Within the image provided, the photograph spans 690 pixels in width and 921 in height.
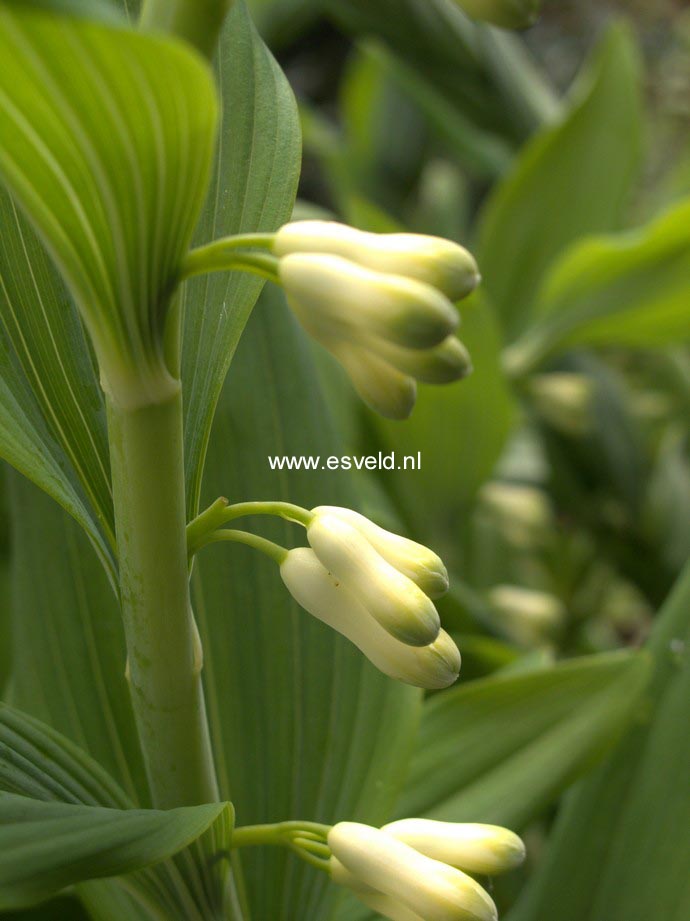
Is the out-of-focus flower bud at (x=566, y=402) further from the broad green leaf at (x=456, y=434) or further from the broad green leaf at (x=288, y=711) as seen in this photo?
the broad green leaf at (x=288, y=711)

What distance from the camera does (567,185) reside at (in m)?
1.38

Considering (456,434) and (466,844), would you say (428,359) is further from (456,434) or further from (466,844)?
(456,434)

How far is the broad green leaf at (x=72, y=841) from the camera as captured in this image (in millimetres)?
340

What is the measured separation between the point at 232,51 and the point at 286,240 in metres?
0.16

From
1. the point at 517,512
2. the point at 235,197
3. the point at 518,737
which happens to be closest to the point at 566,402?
the point at 517,512

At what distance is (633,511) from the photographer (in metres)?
1.36

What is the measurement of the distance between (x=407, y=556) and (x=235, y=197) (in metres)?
0.17

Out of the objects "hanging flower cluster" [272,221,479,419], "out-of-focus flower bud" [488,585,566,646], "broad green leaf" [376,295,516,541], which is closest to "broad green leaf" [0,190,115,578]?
"hanging flower cluster" [272,221,479,419]

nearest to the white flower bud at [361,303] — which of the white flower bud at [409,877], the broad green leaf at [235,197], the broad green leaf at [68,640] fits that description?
the broad green leaf at [235,197]

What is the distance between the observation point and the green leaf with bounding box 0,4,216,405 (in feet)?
0.89

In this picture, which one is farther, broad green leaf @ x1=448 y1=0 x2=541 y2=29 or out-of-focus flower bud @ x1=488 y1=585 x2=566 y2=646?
out-of-focus flower bud @ x1=488 y1=585 x2=566 y2=646

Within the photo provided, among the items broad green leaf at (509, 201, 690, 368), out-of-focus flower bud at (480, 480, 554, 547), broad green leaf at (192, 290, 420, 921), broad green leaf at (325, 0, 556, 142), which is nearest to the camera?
broad green leaf at (192, 290, 420, 921)

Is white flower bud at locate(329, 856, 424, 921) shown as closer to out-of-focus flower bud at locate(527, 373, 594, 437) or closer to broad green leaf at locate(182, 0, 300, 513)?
broad green leaf at locate(182, 0, 300, 513)

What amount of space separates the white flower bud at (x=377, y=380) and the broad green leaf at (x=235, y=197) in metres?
0.10
